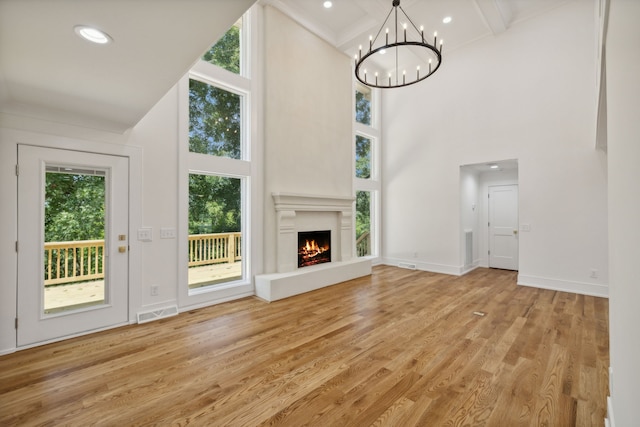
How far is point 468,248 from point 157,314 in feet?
20.4

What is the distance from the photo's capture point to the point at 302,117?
17.0 feet

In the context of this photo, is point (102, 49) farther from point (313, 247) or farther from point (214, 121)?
point (313, 247)

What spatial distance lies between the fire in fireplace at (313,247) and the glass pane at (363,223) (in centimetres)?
139

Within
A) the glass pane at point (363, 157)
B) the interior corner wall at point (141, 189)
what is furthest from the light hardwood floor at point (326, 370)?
the glass pane at point (363, 157)

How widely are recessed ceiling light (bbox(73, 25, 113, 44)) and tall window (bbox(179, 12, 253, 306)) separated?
2.23 m

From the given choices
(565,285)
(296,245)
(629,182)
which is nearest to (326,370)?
(629,182)

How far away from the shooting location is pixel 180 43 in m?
1.67

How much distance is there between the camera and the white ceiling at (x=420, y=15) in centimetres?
482

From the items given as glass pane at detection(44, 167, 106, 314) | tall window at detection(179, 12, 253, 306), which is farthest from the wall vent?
glass pane at detection(44, 167, 106, 314)

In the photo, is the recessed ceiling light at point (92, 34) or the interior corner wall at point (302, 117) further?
the interior corner wall at point (302, 117)

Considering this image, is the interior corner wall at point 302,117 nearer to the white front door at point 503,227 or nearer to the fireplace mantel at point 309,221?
the fireplace mantel at point 309,221

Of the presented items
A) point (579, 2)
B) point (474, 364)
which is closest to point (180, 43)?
point (474, 364)

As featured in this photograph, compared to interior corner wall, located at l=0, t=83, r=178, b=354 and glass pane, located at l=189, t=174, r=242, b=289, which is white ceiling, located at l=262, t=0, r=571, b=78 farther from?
glass pane, located at l=189, t=174, r=242, b=289

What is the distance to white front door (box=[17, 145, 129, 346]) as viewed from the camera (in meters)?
2.76
